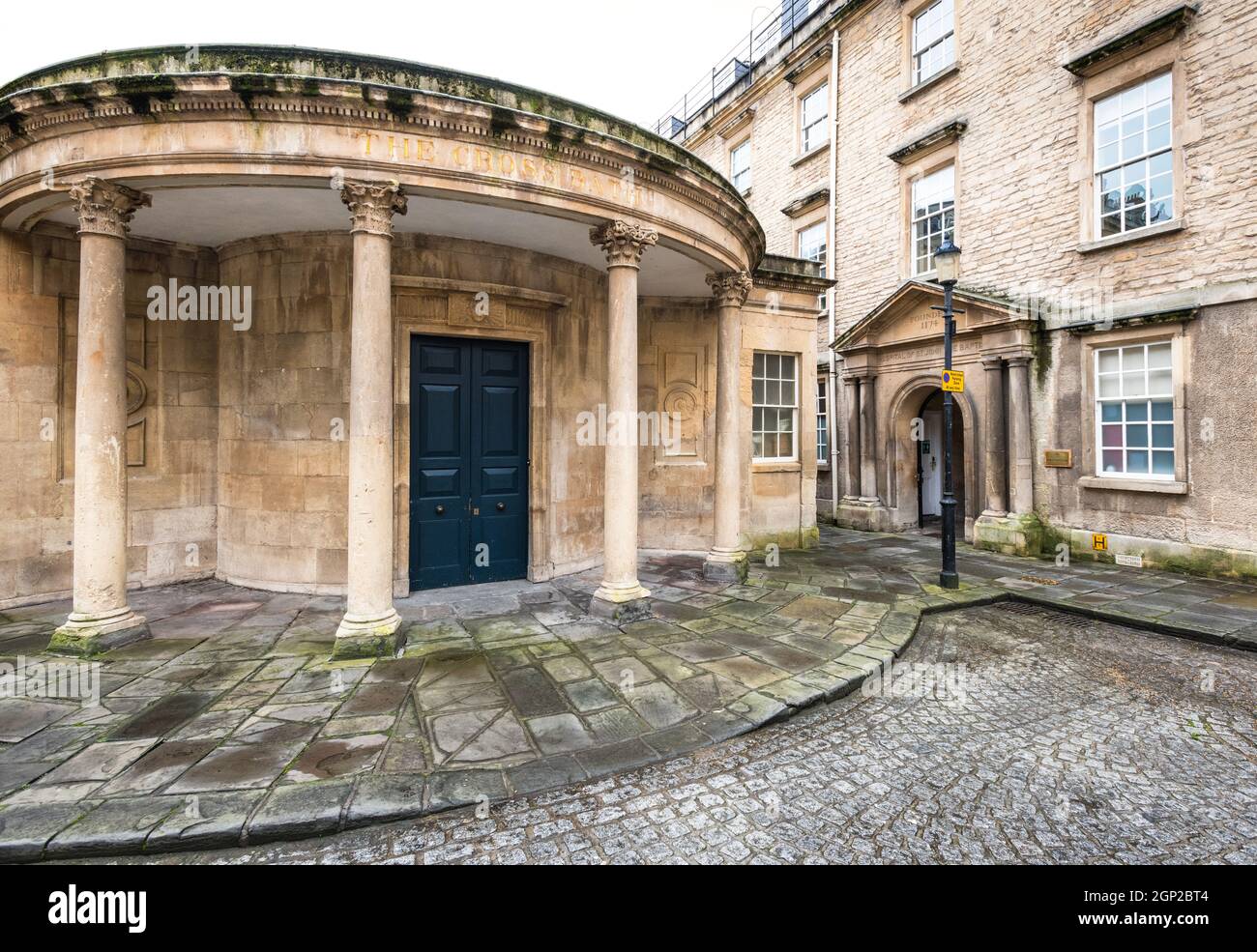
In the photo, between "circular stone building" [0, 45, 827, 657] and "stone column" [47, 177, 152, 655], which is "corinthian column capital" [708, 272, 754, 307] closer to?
"circular stone building" [0, 45, 827, 657]

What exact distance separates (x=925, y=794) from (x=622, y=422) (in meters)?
4.23

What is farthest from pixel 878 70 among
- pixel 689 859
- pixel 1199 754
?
pixel 689 859

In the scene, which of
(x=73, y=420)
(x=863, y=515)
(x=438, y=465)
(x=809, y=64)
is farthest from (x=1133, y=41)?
(x=73, y=420)

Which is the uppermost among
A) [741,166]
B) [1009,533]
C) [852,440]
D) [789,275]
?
[741,166]

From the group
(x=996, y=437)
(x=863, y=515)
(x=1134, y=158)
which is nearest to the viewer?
(x=1134, y=158)

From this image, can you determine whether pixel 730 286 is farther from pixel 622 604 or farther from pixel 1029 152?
pixel 1029 152

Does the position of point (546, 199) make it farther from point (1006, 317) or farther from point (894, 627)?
point (1006, 317)

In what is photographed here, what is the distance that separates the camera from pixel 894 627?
625 centimetres

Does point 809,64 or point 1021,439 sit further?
point 809,64

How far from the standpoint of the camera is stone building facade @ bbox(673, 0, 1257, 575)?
27.4 feet

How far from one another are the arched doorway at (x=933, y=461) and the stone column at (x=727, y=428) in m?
8.02

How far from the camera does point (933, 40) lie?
Answer: 41.2 feet

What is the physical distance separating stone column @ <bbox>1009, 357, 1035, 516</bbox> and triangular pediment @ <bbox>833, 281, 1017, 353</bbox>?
107 cm

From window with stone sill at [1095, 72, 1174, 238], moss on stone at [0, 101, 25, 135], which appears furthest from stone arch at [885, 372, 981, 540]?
moss on stone at [0, 101, 25, 135]
